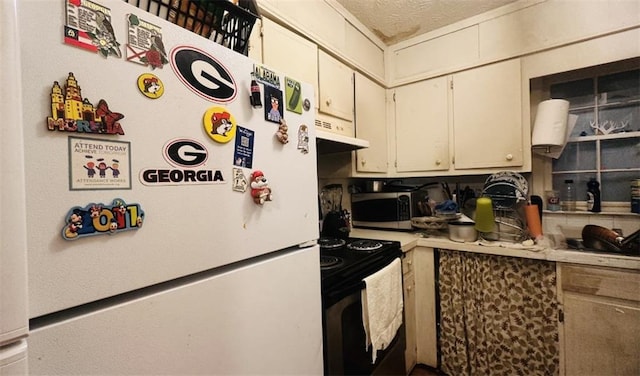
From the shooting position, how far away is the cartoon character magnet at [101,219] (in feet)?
1.22

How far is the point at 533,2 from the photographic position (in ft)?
5.32

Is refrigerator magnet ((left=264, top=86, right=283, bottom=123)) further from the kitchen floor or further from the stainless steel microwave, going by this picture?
the kitchen floor

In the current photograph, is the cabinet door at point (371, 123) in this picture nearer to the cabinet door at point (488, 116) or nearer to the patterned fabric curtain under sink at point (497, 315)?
the cabinet door at point (488, 116)

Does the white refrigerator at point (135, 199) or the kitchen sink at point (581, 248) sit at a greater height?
the white refrigerator at point (135, 199)

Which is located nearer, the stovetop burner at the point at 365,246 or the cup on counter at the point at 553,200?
the stovetop burner at the point at 365,246

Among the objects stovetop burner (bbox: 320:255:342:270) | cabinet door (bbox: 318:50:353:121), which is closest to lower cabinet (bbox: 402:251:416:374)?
stovetop burner (bbox: 320:255:342:270)

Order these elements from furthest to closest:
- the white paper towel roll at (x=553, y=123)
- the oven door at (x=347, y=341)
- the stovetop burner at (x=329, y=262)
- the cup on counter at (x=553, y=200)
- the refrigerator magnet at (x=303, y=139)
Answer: the cup on counter at (x=553, y=200), the white paper towel roll at (x=553, y=123), the stovetop burner at (x=329, y=262), the oven door at (x=347, y=341), the refrigerator magnet at (x=303, y=139)

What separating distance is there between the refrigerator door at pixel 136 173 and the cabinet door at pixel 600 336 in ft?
5.16

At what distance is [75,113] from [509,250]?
180 centimetres

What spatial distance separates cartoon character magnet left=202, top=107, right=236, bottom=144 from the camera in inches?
21.3

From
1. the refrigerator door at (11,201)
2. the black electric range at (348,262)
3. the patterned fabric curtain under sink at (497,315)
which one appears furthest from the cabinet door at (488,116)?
the refrigerator door at (11,201)

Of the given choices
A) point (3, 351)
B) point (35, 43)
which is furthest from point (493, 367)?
point (35, 43)

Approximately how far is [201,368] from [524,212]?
6.50 feet

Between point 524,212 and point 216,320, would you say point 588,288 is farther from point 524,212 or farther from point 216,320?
point 216,320
